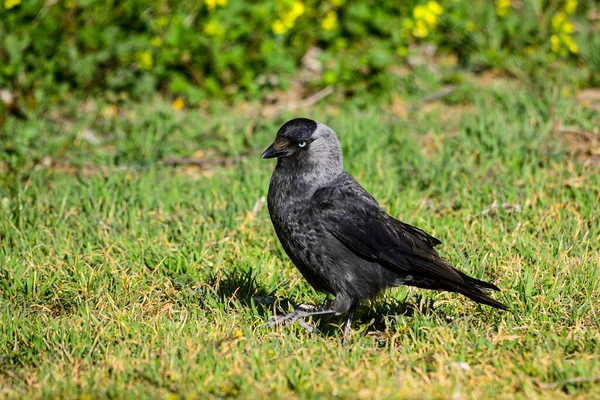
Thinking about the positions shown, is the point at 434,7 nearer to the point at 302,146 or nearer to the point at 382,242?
the point at 302,146

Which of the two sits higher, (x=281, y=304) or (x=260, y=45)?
(x=260, y=45)

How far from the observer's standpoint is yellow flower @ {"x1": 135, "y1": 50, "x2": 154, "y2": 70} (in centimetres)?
788

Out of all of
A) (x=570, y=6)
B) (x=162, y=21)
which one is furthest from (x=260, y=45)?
(x=570, y=6)

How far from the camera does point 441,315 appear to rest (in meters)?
4.42

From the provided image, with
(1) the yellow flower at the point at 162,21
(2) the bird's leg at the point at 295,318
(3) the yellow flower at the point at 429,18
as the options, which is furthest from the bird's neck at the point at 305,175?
(3) the yellow flower at the point at 429,18

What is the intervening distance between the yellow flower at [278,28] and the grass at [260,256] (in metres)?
0.81

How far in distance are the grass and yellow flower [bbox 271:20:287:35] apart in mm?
814

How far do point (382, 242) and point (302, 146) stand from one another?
0.69 metres

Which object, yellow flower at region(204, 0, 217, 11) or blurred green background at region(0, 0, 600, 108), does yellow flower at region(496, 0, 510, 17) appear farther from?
yellow flower at region(204, 0, 217, 11)

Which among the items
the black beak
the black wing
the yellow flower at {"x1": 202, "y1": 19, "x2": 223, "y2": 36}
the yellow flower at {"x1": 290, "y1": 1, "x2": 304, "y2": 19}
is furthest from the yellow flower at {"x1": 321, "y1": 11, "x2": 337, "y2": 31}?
the black wing

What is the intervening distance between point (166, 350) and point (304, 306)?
3.58 ft

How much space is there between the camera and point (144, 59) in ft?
25.8

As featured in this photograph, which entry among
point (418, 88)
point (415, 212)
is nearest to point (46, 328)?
point (415, 212)

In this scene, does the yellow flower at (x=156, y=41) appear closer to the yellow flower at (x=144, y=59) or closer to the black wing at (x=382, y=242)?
the yellow flower at (x=144, y=59)
